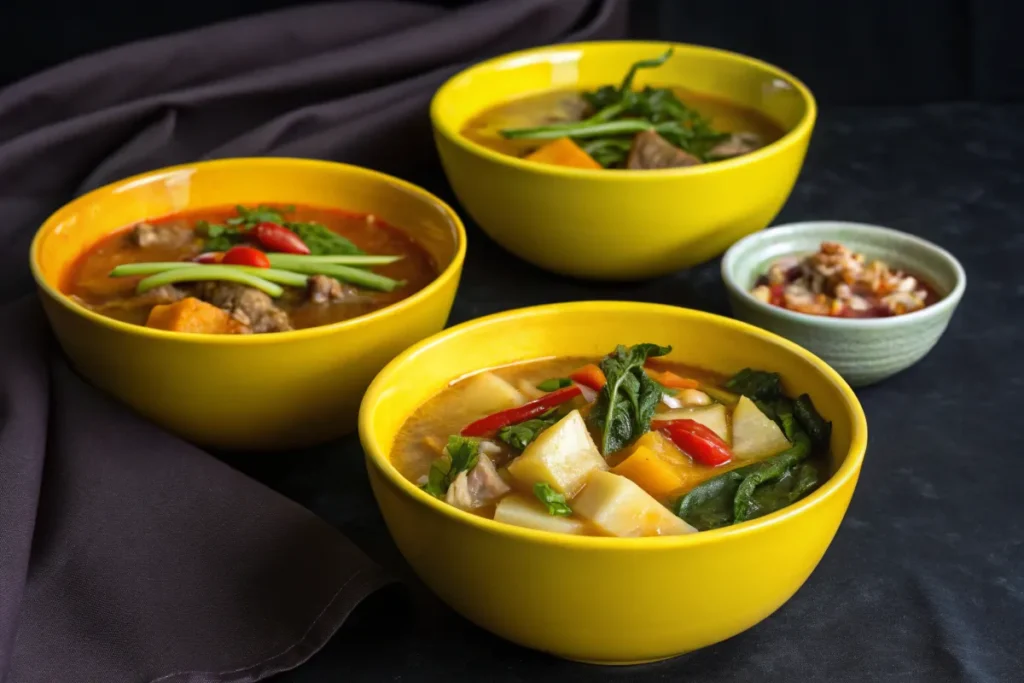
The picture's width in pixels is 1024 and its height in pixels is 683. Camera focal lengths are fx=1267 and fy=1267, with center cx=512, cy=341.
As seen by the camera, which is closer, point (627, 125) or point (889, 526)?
point (889, 526)

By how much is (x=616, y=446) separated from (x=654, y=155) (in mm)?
1004

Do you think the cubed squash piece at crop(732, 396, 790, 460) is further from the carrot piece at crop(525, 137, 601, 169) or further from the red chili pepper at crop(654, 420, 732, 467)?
the carrot piece at crop(525, 137, 601, 169)

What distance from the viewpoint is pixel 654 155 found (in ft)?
8.49

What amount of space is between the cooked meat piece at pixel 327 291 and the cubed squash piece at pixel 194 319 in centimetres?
18

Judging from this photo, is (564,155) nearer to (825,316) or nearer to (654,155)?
(654,155)

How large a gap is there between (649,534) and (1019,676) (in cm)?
55

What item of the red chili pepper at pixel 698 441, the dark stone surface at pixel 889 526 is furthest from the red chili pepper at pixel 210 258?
the red chili pepper at pixel 698 441

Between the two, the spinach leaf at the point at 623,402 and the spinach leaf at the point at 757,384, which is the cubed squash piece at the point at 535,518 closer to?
the spinach leaf at the point at 623,402

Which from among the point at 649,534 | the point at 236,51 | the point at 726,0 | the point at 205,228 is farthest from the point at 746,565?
the point at 726,0

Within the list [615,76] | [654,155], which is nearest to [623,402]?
[654,155]

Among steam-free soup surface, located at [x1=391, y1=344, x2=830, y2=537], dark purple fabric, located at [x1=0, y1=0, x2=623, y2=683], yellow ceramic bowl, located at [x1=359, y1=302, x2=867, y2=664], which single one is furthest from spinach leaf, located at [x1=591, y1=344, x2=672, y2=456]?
dark purple fabric, located at [x1=0, y1=0, x2=623, y2=683]

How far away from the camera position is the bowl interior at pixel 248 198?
230 cm

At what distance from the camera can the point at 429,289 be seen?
6.71 feet

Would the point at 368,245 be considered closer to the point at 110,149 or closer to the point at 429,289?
the point at 429,289
